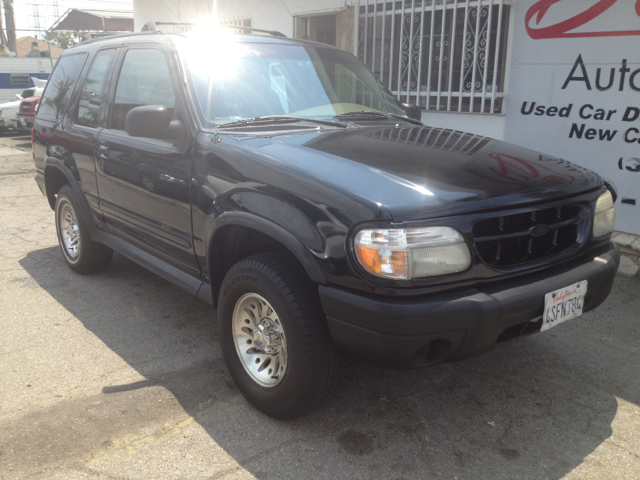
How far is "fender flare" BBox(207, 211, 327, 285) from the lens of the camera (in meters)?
2.42

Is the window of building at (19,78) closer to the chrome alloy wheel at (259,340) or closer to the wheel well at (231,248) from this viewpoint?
the wheel well at (231,248)

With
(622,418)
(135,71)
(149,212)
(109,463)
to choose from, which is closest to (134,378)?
(109,463)

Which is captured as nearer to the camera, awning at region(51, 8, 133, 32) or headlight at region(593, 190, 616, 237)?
headlight at region(593, 190, 616, 237)

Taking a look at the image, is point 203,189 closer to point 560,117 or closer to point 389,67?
point 560,117

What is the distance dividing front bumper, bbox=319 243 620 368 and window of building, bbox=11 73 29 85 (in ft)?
77.0

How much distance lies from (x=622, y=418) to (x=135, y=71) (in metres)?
3.51

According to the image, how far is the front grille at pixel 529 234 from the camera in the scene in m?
2.46

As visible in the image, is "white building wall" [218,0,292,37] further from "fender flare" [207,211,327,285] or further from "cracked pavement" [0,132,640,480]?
"fender flare" [207,211,327,285]

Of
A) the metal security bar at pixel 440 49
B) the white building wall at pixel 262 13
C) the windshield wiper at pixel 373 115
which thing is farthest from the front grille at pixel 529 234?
the white building wall at pixel 262 13

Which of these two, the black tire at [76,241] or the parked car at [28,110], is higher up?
the parked car at [28,110]

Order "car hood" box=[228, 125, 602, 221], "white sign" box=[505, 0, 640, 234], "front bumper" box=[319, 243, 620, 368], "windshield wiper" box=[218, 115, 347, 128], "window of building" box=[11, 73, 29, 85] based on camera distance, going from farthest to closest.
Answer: "window of building" box=[11, 73, 29, 85] < "white sign" box=[505, 0, 640, 234] < "windshield wiper" box=[218, 115, 347, 128] < "car hood" box=[228, 125, 602, 221] < "front bumper" box=[319, 243, 620, 368]

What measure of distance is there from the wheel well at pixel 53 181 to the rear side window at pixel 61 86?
45cm

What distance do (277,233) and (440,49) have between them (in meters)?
5.01

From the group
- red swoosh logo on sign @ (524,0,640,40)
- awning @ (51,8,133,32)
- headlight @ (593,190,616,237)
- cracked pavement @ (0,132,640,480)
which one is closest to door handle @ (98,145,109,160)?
cracked pavement @ (0,132,640,480)
